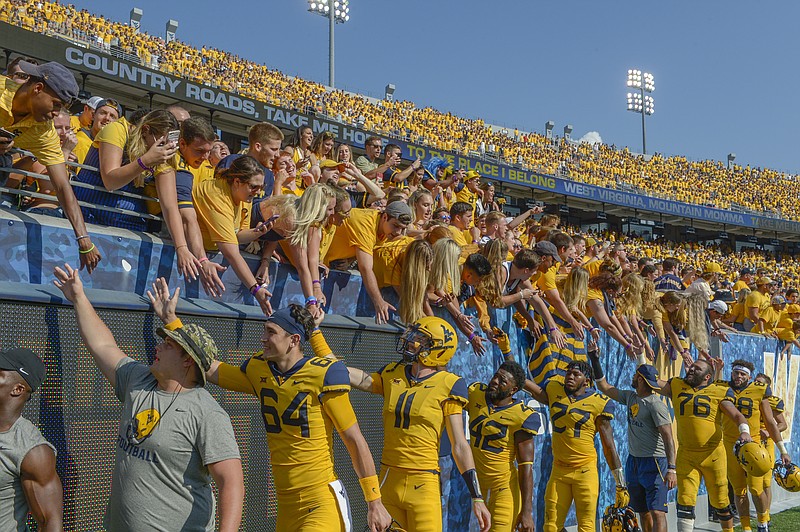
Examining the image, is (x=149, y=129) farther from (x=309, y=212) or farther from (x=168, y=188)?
(x=309, y=212)

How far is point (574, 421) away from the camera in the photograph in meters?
8.24

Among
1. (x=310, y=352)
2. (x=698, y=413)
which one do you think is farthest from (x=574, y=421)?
(x=310, y=352)

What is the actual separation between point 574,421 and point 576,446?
0.26 meters

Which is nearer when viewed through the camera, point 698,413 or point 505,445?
point 505,445

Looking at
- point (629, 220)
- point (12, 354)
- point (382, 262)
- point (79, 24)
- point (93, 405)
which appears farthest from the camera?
point (629, 220)

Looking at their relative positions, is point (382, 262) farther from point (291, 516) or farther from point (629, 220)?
point (629, 220)

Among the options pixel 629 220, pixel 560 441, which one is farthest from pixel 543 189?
pixel 560 441

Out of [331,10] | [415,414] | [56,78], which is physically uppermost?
[331,10]

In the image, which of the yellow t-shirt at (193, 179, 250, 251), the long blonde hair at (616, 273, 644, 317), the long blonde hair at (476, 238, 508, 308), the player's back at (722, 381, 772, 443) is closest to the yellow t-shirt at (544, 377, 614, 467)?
the long blonde hair at (476, 238, 508, 308)

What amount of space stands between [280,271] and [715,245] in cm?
3881

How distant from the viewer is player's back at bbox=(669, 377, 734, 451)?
9953 mm

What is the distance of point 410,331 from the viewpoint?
18.8 ft

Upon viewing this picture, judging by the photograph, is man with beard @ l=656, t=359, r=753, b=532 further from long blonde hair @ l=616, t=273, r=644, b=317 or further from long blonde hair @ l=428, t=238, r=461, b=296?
long blonde hair @ l=428, t=238, r=461, b=296

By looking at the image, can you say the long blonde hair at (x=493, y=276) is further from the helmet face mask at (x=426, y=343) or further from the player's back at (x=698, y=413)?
the player's back at (x=698, y=413)
